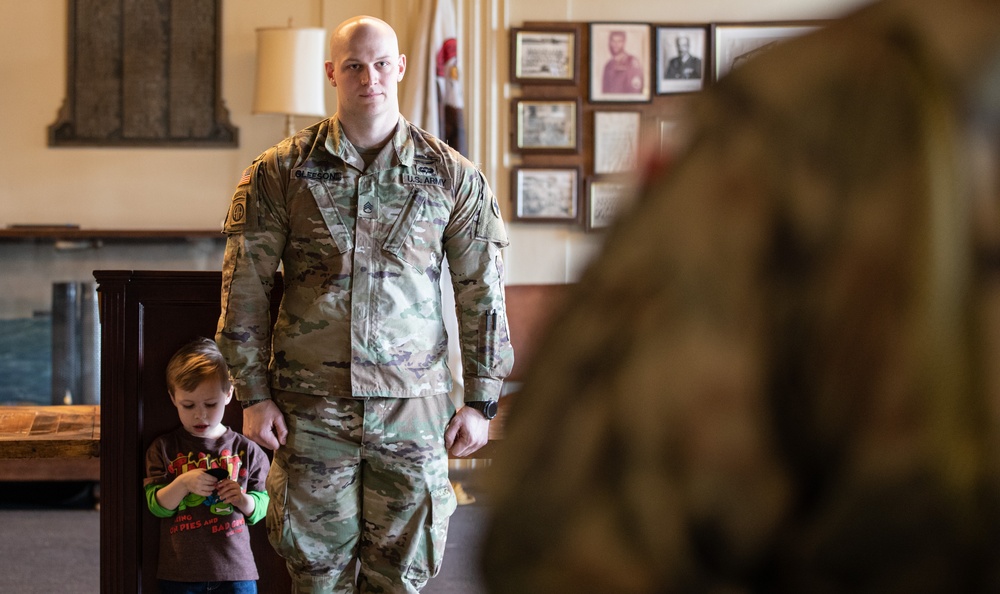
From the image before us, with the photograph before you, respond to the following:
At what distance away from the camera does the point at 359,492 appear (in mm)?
2336

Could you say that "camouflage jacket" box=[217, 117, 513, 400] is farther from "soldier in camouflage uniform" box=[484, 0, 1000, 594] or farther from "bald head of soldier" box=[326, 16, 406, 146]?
"soldier in camouflage uniform" box=[484, 0, 1000, 594]

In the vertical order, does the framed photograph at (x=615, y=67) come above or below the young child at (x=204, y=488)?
above

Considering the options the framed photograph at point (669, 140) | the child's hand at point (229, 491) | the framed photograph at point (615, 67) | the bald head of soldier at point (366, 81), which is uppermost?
the framed photograph at point (615, 67)

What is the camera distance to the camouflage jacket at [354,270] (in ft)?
7.48

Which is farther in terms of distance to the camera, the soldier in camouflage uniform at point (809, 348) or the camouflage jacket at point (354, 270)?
the camouflage jacket at point (354, 270)

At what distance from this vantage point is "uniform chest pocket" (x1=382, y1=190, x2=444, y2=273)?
7.59ft

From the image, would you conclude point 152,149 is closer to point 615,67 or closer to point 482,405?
point 615,67

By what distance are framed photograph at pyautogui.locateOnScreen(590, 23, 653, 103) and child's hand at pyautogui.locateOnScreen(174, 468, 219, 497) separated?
11.1 feet

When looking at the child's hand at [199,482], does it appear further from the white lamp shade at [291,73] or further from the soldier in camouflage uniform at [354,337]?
the white lamp shade at [291,73]

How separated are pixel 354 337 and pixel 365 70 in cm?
62

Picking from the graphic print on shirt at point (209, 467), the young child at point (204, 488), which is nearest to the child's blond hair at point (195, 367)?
the young child at point (204, 488)

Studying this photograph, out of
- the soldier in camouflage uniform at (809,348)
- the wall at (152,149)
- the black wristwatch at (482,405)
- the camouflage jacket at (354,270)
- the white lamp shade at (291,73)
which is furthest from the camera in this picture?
the wall at (152,149)

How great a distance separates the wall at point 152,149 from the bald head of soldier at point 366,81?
2.81 metres

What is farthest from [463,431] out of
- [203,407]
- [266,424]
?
[203,407]
